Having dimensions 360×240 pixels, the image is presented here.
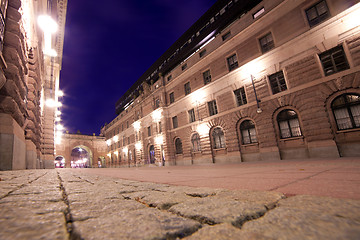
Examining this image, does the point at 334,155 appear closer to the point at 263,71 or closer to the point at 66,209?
the point at 263,71

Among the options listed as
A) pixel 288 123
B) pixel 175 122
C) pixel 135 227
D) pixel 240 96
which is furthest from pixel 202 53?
pixel 135 227

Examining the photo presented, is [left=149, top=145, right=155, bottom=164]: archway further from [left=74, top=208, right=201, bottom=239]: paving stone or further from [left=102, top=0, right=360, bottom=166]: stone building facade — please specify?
[left=74, top=208, right=201, bottom=239]: paving stone

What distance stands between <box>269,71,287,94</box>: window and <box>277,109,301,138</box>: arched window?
1.50 m

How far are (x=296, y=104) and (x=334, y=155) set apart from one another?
3.26 metres

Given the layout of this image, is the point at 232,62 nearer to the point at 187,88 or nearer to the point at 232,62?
the point at 232,62

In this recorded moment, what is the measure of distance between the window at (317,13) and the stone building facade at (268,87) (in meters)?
0.05

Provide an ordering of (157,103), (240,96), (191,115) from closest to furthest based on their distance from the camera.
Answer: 1. (240,96)
2. (191,115)
3. (157,103)

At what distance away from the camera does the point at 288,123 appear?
34.3 ft

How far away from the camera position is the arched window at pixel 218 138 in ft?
46.6

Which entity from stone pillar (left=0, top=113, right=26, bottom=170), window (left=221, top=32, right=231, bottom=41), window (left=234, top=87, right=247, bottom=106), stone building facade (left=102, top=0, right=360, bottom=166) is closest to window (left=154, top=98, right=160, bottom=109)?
stone building facade (left=102, top=0, right=360, bottom=166)

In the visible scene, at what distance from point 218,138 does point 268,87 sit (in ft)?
18.6

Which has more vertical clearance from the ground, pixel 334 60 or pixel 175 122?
pixel 334 60

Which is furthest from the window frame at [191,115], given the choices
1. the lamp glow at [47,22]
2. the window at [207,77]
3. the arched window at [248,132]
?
the lamp glow at [47,22]

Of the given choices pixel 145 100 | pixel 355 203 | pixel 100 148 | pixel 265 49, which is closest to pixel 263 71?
pixel 265 49
